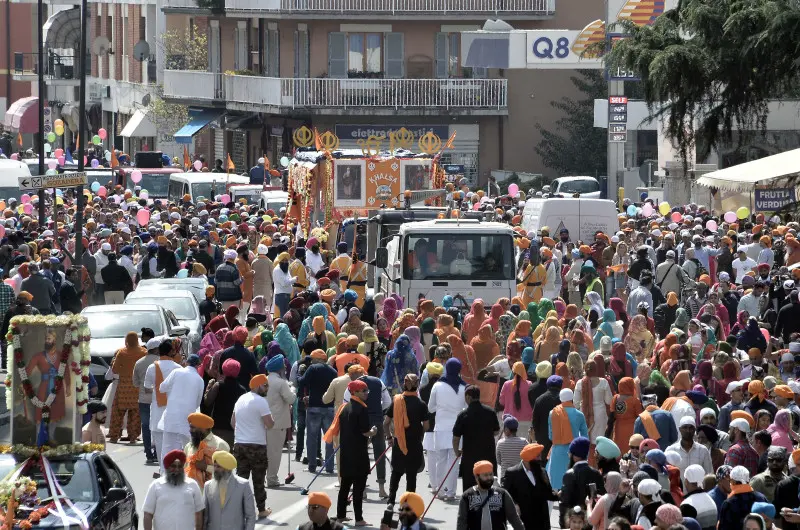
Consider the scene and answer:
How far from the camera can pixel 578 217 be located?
30.9 m

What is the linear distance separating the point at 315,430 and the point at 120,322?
16.7 feet

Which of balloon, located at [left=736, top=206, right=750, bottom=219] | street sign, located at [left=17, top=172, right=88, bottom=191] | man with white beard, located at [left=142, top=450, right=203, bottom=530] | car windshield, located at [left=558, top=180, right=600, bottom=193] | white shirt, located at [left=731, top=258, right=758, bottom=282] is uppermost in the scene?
street sign, located at [left=17, top=172, right=88, bottom=191]

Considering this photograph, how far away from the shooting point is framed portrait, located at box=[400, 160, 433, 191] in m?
33.3

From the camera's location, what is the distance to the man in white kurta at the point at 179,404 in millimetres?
16406

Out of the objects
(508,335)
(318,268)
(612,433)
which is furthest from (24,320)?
(318,268)

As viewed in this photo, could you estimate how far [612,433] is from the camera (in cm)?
1611

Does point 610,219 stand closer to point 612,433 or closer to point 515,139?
point 612,433

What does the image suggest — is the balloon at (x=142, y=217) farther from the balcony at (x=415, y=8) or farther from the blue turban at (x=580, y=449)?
the blue turban at (x=580, y=449)

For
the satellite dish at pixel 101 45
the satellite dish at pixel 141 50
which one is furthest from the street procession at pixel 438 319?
the satellite dish at pixel 101 45

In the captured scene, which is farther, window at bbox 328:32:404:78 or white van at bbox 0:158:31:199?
window at bbox 328:32:404:78

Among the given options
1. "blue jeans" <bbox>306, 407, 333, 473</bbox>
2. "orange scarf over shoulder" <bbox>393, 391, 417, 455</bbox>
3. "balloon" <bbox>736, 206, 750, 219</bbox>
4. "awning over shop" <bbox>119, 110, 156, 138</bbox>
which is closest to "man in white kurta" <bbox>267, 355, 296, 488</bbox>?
"blue jeans" <bbox>306, 407, 333, 473</bbox>

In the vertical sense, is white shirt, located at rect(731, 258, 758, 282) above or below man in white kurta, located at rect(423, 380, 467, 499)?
above

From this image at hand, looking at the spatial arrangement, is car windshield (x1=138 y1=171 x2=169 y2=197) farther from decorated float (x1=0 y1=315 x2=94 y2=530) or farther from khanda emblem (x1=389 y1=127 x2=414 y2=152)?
decorated float (x1=0 y1=315 x2=94 y2=530)

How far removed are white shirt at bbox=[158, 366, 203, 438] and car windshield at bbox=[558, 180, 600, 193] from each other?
102 ft
